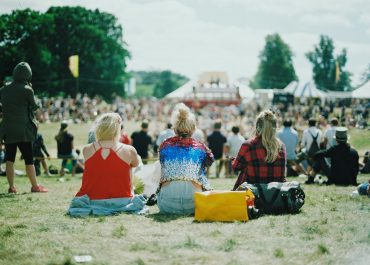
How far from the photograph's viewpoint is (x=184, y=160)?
7.36 m

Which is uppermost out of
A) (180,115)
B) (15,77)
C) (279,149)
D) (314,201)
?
(15,77)

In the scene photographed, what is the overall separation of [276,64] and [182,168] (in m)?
91.1

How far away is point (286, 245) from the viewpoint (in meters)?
5.30

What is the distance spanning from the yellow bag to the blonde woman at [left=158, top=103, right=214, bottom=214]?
67 centimetres

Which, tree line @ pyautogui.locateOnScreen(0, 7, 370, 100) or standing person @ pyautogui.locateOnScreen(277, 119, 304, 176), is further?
tree line @ pyautogui.locateOnScreen(0, 7, 370, 100)

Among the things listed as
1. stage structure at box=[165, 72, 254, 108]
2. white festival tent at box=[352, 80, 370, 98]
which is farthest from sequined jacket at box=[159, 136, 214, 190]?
stage structure at box=[165, 72, 254, 108]

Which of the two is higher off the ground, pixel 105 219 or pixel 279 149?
pixel 279 149

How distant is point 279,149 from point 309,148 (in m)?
8.56

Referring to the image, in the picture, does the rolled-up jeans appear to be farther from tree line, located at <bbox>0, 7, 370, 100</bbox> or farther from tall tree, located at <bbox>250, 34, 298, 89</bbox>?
tall tree, located at <bbox>250, 34, 298, 89</bbox>

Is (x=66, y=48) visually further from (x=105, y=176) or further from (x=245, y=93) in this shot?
(x=105, y=176)

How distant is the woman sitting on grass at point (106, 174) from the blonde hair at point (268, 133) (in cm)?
179

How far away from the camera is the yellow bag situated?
6629 mm

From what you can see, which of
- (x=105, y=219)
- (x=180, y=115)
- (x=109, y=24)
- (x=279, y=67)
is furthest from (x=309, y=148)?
(x=279, y=67)

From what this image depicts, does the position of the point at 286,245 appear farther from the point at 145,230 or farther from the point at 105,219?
the point at 105,219
